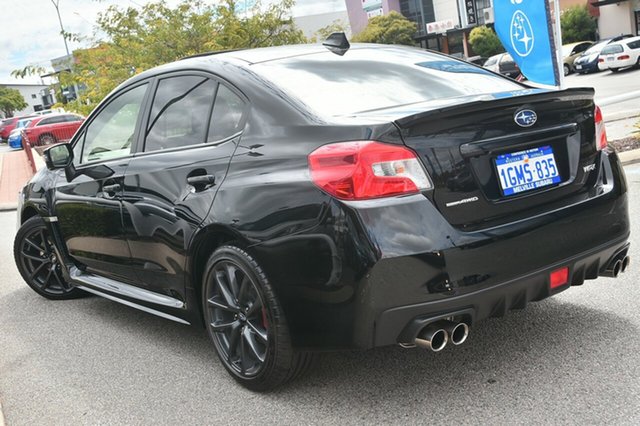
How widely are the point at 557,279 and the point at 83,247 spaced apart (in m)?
3.19

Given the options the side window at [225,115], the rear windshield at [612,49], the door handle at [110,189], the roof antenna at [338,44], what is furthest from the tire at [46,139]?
the side window at [225,115]

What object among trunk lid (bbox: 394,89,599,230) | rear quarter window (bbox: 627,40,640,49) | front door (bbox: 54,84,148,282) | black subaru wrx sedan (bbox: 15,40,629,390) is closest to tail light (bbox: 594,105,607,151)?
black subaru wrx sedan (bbox: 15,40,629,390)

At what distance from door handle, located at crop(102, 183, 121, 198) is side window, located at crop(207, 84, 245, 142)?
0.89 meters

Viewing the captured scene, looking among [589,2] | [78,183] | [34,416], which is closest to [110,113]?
[78,183]

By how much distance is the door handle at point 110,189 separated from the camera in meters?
4.34

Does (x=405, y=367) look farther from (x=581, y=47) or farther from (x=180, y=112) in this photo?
(x=581, y=47)

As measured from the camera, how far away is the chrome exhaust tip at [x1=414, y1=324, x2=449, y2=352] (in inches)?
118

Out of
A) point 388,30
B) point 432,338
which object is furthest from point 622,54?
point 388,30

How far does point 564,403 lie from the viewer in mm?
3100

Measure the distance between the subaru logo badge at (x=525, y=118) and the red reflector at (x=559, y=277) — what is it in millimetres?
668

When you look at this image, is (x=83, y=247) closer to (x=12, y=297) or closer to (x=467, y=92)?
(x=12, y=297)

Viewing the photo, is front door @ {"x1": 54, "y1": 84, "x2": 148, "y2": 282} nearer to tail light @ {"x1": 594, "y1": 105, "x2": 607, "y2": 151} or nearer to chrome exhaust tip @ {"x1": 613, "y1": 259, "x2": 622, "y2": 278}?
tail light @ {"x1": 594, "y1": 105, "x2": 607, "y2": 151}

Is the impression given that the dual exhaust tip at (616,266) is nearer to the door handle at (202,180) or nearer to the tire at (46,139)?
the door handle at (202,180)

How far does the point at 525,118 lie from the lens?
10.6 feet
